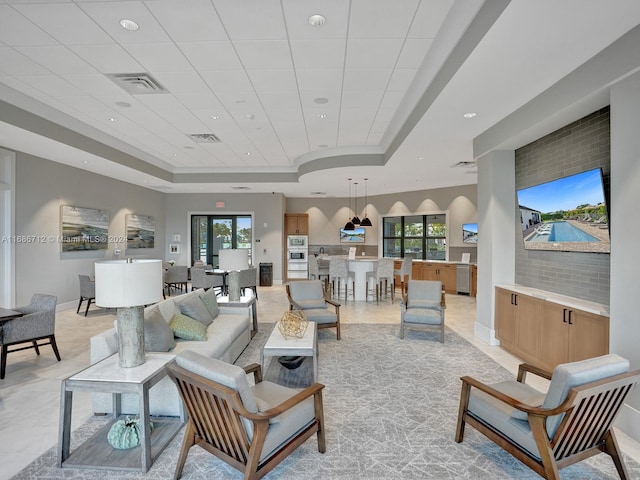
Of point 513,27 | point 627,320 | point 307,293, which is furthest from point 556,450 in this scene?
point 307,293

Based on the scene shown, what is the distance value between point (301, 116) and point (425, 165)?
303 centimetres

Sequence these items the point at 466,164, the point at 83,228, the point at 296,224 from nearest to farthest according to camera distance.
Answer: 1. the point at 466,164
2. the point at 83,228
3. the point at 296,224

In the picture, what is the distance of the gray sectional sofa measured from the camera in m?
2.73

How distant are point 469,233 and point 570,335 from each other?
632 centimetres

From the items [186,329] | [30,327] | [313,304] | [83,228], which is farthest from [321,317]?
[83,228]

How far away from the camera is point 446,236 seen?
32.3ft

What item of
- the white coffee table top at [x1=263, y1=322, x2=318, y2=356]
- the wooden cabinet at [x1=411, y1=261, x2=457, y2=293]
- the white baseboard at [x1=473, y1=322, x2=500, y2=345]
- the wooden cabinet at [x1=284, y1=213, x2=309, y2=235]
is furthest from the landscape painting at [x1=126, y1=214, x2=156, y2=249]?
the white baseboard at [x1=473, y1=322, x2=500, y2=345]

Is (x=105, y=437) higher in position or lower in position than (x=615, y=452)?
lower

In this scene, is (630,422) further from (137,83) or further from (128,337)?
(137,83)

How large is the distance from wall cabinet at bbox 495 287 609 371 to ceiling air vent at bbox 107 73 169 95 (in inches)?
207

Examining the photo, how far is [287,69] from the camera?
3.72 metres

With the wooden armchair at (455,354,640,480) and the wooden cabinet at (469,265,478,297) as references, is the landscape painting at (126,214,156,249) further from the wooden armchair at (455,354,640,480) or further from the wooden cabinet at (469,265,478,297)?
the wooden armchair at (455,354,640,480)

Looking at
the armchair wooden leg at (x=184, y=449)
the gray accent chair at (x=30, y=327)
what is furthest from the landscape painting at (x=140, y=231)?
the armchair wooden leg at (x=184, y=449)

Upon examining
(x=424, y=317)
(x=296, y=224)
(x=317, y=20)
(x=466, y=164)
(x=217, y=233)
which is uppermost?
(x=317, y=20)
